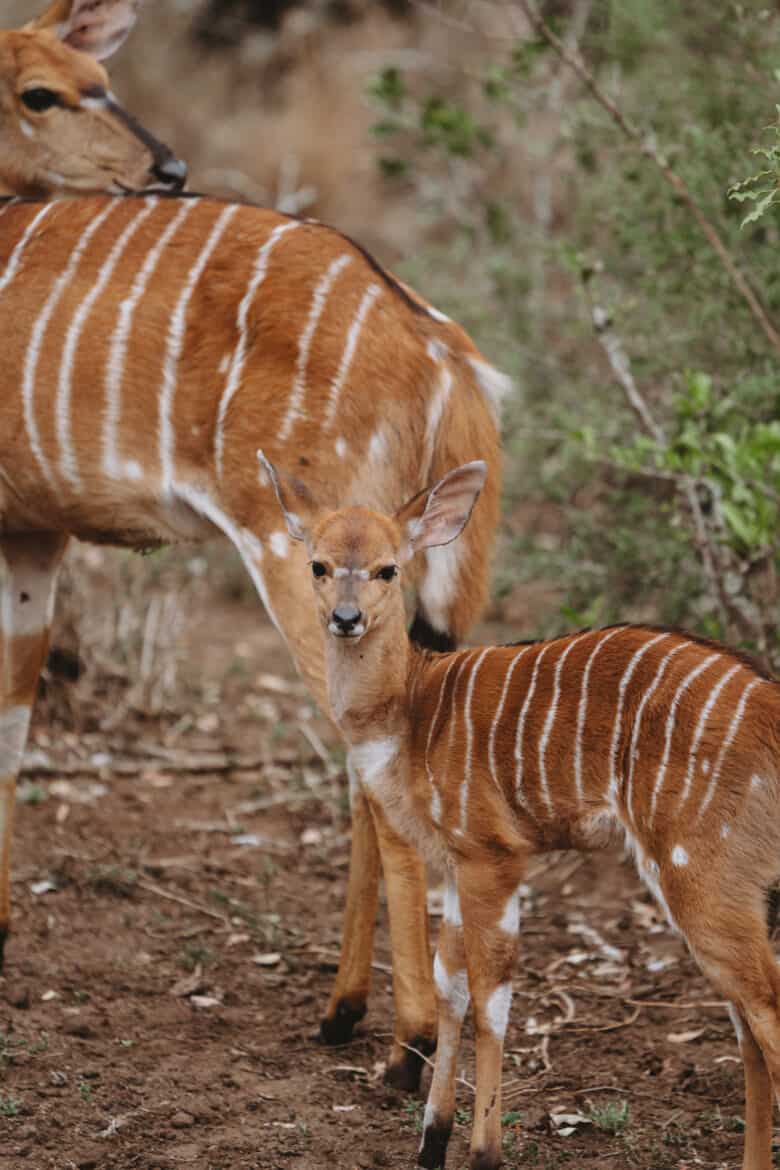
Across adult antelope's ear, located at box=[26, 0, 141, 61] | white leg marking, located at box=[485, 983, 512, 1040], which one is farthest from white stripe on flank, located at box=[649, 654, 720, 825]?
adult antelope's ear, located at box=[26, 0, 141, 61]

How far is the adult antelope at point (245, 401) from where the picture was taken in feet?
11.8

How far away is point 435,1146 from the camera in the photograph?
10.3 ft

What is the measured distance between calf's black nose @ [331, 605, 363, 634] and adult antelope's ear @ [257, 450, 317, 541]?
1.03 ft

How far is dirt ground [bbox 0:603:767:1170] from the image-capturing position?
326 cm

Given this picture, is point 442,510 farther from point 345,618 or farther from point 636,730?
point 636,730

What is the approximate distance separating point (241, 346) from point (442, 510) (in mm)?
702

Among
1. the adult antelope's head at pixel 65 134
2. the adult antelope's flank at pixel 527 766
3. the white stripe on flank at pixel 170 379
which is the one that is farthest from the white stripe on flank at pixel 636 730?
the adult antelope's head at pixel 65 134

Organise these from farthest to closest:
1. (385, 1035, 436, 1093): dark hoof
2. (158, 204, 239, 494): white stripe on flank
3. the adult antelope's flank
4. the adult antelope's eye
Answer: the adult antelope's eye < (158, 204, 239, 494): white stripe on flank < (385, 1035, 436, 1093): dark hoof < the adult antelope's flank

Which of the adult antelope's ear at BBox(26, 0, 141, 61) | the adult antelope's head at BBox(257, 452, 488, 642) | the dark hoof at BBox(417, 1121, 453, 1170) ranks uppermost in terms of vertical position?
the adult antelope's ear at BBox(26, 0, 141, 61)

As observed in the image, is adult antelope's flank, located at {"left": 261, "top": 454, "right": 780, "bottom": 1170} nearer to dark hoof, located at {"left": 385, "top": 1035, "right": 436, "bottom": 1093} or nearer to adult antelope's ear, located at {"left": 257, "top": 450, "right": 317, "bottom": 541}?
adult antelope's ear, located at {"left": 257, "top": 450, "right": 317, "bottom": 541}

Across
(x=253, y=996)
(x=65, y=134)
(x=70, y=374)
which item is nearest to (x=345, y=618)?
A: (x=70, y=374)

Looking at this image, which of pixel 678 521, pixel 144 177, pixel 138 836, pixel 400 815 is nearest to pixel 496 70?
pixel 144 177

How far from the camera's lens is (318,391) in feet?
11.9

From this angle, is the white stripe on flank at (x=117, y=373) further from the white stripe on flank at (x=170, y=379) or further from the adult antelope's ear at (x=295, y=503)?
the adult antelope's ear at (x=295, y=503)
